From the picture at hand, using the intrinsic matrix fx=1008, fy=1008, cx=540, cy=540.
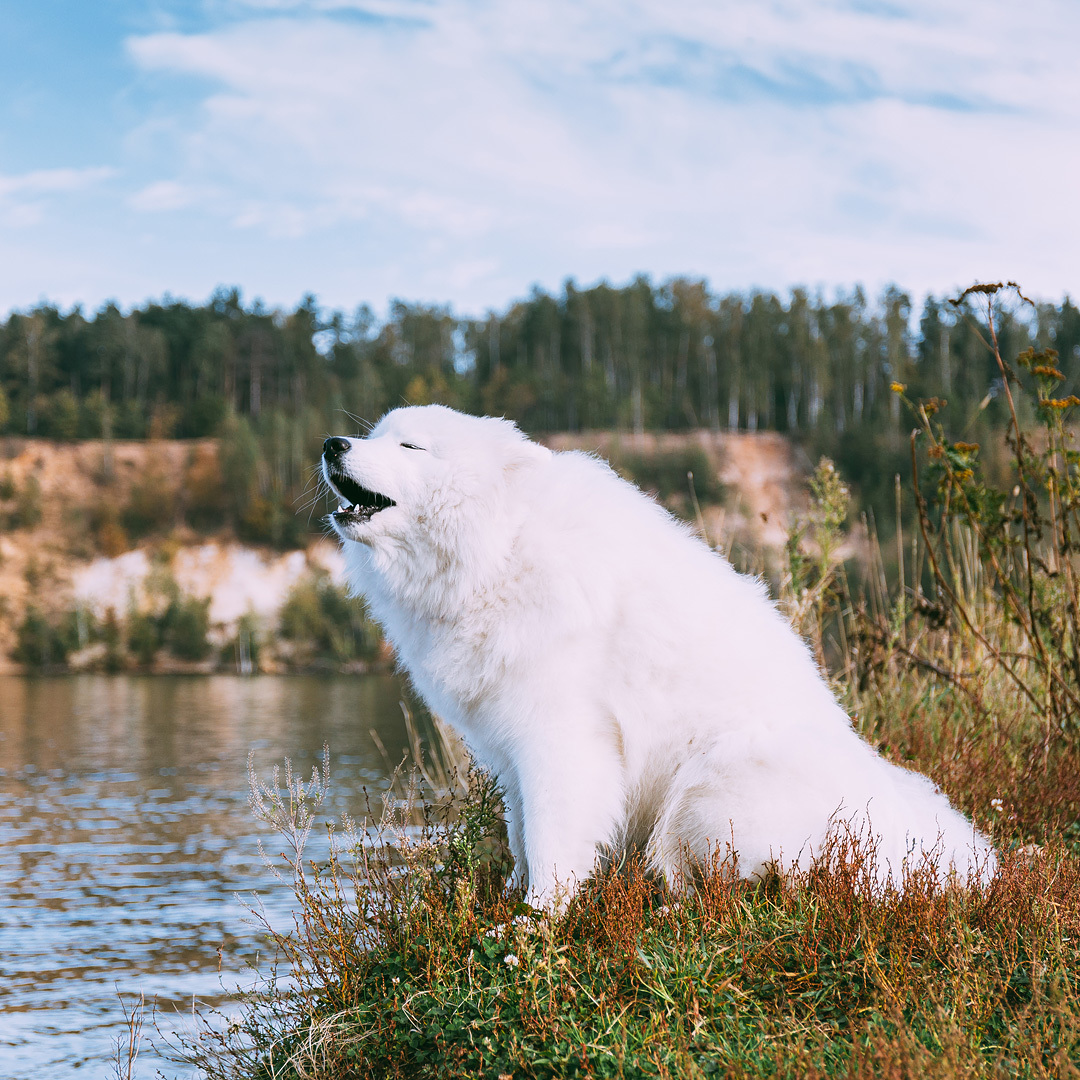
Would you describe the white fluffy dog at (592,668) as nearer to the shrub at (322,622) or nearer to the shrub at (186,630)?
the shrub at (322,622)

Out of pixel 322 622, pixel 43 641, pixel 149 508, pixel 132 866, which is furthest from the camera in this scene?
pixel 149 508

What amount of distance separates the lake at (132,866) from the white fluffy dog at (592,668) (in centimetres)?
190

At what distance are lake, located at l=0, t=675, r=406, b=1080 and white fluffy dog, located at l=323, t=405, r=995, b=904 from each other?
1.90 metres

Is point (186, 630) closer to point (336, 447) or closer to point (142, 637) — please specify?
point (142, 637)

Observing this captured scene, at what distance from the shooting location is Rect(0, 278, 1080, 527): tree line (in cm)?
8081

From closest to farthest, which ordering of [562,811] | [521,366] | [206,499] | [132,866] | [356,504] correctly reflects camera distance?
[562,811] < [356,504] < [132,866] < [206,499] < [521,366]

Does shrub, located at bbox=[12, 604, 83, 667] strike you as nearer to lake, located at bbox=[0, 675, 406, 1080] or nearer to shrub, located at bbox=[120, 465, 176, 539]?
shrub, located at bbox=[120, 465, 176, 539]

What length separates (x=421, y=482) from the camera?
14.5ft

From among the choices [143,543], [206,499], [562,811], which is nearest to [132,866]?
[562,811]

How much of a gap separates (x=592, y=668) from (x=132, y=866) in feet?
34.4

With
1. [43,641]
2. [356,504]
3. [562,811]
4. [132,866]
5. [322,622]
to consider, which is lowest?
[43,641]

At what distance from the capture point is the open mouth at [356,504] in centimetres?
442

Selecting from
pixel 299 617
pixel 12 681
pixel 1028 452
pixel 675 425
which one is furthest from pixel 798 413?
pixel 1028 452

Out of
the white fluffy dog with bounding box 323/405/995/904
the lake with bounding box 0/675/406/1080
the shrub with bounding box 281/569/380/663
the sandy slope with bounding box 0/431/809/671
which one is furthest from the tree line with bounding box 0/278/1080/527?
the white fluffy dog with bounding box 323/405/995/904
